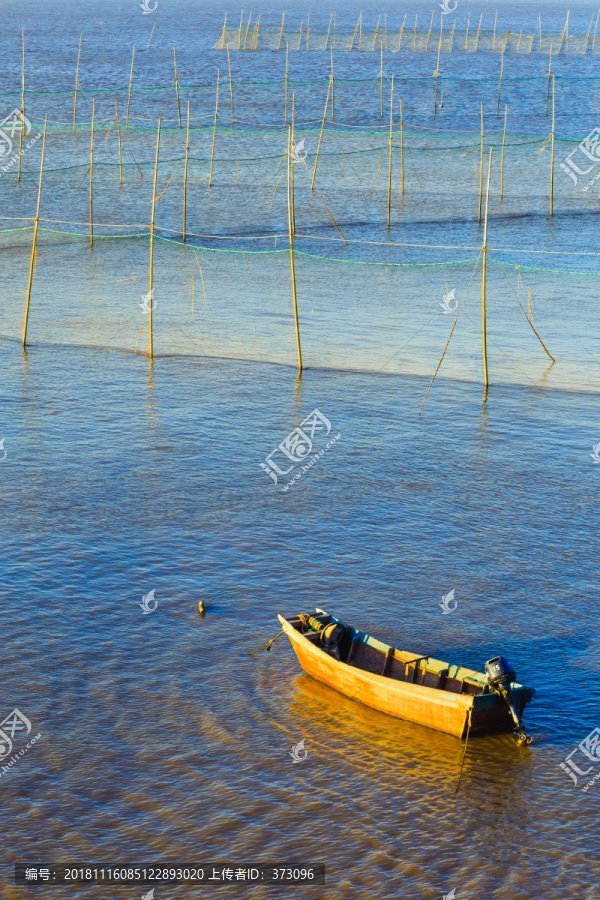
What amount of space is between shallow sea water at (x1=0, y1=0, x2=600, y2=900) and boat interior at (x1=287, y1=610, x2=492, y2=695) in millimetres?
545

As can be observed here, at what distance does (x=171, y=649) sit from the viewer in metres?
12.8

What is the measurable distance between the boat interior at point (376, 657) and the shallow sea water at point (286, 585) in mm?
545

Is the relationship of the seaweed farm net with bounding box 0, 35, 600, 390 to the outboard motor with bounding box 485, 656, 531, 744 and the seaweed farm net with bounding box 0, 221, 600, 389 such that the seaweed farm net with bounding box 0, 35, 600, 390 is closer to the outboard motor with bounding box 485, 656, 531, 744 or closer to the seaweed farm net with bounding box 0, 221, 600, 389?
the seaweed farm net with bounding box 0, 221, 600, 389

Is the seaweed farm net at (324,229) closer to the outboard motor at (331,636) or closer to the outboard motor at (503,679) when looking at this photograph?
the outboard motor at (331,636)

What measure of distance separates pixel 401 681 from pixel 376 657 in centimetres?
79

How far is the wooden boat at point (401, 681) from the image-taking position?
35.0 ft

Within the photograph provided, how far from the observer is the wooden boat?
35.0ft

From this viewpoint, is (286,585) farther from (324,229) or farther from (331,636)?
(324,229)

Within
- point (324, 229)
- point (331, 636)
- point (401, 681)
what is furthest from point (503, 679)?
point (324, 229)

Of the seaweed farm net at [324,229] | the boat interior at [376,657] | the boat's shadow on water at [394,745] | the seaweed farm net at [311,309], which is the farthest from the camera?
the seaweed farm net at [324,229]

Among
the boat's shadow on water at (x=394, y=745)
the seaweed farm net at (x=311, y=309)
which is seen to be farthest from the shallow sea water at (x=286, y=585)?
the seaweed farm net at (x=311, y=309)

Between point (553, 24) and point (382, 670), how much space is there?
121 m

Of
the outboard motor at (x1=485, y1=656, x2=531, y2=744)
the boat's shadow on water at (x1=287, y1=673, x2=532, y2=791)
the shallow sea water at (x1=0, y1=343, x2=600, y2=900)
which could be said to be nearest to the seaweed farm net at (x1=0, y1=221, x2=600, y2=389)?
the shallow sea water at (x1=0, y1=343, x2=600, y2=900)

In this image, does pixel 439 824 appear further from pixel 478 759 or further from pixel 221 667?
pixel 221 667
